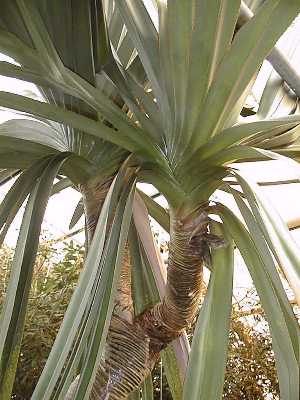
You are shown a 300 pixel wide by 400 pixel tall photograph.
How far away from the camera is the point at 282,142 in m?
0.91

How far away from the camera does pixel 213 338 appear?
2.35ft

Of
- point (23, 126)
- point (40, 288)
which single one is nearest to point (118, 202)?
point (23, 126)

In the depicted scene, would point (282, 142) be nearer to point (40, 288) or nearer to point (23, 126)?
point (23, 126)

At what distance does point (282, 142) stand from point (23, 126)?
1.28 feet

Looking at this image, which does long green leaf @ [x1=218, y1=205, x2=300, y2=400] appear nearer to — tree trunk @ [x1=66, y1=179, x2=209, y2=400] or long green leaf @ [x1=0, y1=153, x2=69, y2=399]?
tree trunk @ [x1=66, y1=179, x2=209, y2=400]

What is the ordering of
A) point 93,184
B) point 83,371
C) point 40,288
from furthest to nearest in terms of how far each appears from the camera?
point 40,288, point 93,184, point 83,371

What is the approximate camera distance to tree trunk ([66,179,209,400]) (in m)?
0.81

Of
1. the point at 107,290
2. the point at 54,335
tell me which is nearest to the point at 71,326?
the point at 107,290

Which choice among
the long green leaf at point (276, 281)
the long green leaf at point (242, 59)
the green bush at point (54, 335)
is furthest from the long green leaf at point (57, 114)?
the green bush at point (54, 335)

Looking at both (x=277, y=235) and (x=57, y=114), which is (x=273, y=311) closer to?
(x=277, y=235)

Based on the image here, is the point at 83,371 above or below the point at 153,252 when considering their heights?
below

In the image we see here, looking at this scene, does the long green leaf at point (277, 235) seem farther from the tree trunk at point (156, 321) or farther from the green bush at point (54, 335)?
the green bush at point (54, 335)

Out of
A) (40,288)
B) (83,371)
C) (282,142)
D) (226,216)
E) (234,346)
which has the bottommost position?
(83,371)

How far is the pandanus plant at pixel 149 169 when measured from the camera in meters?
0.63
